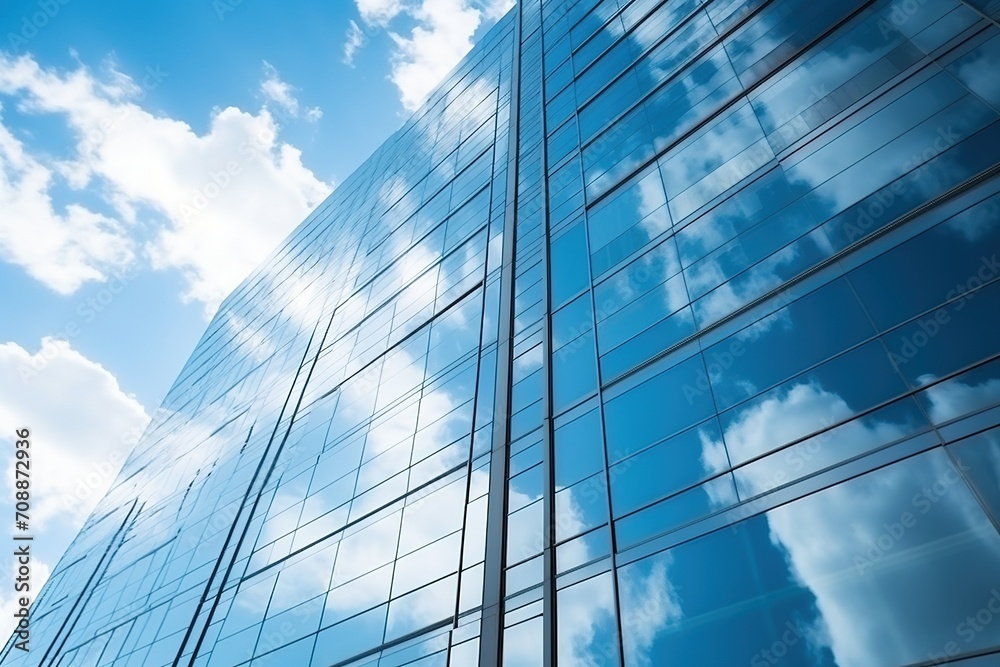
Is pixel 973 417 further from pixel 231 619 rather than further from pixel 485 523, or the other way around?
pixel 231 619

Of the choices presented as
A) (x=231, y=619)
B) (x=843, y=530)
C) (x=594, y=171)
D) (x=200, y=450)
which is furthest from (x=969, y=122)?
(x=200, y=450)

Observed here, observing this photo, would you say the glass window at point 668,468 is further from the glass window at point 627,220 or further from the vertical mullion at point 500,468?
the glass window at point 627,220

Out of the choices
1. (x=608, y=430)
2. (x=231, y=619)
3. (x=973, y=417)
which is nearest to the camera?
(x=973, y=417)

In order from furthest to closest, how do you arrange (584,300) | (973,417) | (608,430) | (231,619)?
1. (231,619)
2. (584,300)
3. (608,430)
4. (973,417)

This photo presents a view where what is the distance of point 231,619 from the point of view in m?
17.7

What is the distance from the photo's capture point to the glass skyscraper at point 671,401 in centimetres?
783

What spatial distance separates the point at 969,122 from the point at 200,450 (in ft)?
113

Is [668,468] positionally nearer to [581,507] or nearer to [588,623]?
[581,507]
